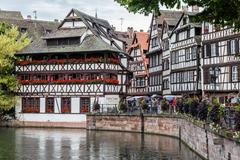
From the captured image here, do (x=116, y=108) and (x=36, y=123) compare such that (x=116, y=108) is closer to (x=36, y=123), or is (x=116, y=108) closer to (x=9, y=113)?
(x=36, y=123)

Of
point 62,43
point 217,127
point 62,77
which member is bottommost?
point 217,127

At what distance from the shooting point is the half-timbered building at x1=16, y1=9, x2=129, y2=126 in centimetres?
6138

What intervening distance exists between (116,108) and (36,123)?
11600mm

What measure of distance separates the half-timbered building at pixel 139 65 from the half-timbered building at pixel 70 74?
562 inches

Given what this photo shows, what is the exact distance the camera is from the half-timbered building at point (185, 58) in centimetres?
5741

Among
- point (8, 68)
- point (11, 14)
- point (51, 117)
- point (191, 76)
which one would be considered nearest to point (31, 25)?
point (11, 14)

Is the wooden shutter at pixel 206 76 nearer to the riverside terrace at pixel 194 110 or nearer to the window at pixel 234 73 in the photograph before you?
the window at pixel 234 73

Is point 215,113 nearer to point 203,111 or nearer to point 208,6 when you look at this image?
point 203,111

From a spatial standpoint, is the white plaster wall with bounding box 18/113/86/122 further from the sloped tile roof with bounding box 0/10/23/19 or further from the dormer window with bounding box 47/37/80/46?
the sloped tile roof with bounding box 0/10/23/19

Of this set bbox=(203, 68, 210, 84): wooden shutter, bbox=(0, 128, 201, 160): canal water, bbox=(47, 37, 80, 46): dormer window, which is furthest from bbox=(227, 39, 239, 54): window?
bbox=(47, 37, 80, 46): dormer window

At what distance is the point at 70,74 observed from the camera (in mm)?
62969

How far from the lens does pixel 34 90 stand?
211 ft

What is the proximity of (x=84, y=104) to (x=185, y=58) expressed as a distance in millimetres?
12886

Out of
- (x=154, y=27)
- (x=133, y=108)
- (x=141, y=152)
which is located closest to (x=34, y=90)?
(x=133, y=108)
